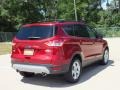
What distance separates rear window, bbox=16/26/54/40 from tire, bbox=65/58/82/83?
1.19 meters

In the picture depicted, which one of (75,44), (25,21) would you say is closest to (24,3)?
(25,21)

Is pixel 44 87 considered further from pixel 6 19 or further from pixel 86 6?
pixel 86 6

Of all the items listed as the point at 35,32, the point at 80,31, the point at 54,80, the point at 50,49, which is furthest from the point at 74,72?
the point at 35,32

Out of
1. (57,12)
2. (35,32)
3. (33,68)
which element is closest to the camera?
(33,68)

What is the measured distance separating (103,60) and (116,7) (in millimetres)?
49991

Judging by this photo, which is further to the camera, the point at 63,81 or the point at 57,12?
the point at 57,12

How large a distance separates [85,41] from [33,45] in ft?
6.90

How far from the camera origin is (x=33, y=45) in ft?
27.2

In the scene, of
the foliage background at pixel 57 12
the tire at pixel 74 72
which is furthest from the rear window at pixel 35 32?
the foliage background at pixel 57 12

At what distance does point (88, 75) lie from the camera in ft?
32.9

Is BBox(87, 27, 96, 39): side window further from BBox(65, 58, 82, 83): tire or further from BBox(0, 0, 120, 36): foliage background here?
BBox(0, 0, 120, 36): foliage background

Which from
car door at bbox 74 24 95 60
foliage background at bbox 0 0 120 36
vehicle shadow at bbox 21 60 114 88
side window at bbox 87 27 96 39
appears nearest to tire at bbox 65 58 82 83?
vehicle shadow at bbox 21 60 114 88

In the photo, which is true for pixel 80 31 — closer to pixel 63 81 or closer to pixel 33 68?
pixel 63 81

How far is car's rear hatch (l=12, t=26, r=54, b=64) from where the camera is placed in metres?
8.14
